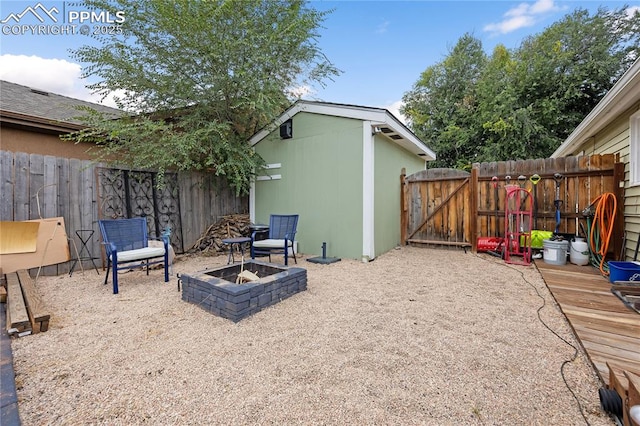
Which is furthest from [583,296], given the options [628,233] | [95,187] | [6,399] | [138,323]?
[95,187]

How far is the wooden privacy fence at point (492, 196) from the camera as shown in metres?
4.61

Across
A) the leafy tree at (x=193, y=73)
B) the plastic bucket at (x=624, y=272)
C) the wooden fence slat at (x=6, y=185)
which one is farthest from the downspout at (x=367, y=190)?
the wooden fence slat at (x=6, y=185)

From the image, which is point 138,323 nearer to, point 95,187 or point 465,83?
point 95,187

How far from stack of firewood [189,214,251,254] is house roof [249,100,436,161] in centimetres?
178

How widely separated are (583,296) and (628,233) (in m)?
2.18

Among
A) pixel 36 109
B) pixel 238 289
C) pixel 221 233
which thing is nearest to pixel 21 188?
pixel 36 109

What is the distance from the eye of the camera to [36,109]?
5.30 meters

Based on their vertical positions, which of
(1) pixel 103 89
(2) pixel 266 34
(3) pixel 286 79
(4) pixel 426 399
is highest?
(2) pixel 266 34

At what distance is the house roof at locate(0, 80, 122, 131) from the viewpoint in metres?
4.64

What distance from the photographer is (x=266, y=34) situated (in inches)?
213

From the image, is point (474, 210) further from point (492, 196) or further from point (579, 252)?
point (579, 252)

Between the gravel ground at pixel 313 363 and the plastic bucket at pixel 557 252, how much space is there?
160 cm

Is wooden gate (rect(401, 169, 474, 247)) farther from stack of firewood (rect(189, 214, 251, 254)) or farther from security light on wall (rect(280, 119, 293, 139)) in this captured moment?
stack of firewood (rect(189, 214, 251, 254))

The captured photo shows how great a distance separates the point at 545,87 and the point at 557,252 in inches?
421
